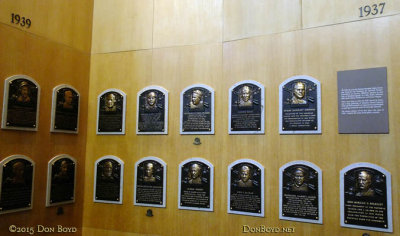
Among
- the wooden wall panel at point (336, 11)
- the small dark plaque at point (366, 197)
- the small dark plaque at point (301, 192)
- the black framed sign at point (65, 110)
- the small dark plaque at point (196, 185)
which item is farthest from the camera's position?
the black framed sign at point (65, 110)

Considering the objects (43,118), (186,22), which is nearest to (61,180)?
(43,118)

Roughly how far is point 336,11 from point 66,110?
3887 millimetres

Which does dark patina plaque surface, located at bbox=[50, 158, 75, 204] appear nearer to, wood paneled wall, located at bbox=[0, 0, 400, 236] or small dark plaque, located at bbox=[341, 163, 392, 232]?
wood paneled wall, located at bbox=[0, 0, 400, 236]

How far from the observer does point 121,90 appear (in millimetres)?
4953

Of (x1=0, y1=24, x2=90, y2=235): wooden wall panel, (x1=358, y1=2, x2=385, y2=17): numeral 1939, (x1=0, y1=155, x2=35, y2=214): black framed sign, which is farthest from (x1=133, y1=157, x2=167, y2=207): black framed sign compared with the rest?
(x1=358, y1=2, x2=385, y2=17): numeral 1939

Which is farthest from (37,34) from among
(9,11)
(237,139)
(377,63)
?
(377,63)

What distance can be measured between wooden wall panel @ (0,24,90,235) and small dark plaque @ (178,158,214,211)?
5.44 ft

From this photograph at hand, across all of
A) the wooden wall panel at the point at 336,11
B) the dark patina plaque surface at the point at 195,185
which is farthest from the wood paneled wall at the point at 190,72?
the dark patina plaque surface at the point at 195,185

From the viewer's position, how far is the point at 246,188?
13.6 feet

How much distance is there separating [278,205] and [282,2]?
8.51 ft

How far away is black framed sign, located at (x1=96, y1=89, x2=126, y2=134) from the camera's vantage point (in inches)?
193

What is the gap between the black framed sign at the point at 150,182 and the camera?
4.57m

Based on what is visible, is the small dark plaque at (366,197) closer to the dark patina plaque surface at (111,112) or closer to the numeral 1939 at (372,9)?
the numeral 1939 at (372,9)

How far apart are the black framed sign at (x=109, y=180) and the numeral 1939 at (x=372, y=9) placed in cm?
377
